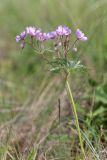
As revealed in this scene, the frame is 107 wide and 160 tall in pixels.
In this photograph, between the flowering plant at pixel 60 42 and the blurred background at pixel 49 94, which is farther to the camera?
the blurred background at pixel 49 94

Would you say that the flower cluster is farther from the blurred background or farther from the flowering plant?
the blurred background

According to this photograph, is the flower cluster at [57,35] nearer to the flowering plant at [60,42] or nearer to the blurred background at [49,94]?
the flowering plant at [60,42]

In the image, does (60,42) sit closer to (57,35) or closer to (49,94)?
(57,35)

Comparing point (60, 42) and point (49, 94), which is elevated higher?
point (60, 42)

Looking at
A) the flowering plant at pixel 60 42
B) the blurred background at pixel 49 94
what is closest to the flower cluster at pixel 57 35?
the flowering plant at pixel 60 42

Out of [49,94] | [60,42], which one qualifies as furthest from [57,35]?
[49,94]

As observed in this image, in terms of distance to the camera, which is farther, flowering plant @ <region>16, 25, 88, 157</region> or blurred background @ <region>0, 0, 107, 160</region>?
blurred background @ <region>0, 0, 107, 160</region>

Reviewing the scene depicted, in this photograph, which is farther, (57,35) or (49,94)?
(49,94)

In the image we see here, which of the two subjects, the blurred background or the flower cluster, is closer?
the flower cluster

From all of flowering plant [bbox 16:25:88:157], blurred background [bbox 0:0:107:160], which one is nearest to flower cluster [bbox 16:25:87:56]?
flowering plant [bbox 16:25:88:157]

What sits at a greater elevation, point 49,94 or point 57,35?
point 57,35
